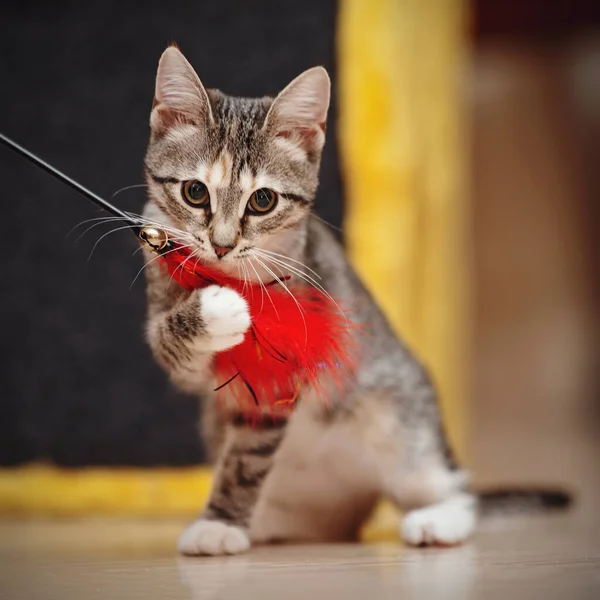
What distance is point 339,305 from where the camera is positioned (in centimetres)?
81

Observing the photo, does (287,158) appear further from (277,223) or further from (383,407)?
(383,407)

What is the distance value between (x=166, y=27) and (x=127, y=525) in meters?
0.74

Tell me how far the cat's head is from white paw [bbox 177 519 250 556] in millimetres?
321

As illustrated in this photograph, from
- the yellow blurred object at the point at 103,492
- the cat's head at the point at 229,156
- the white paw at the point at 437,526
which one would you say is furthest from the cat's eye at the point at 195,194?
the yellow blurred object at the point at 103,492

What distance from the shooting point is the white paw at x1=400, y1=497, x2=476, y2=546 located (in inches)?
34.1

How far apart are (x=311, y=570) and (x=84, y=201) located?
529mm

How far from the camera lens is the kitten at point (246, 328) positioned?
0.69 meters

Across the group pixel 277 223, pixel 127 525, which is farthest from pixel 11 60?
pixel 127 525

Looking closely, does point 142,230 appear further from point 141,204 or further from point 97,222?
point 97,222

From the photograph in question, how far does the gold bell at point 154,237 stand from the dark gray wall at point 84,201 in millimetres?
230

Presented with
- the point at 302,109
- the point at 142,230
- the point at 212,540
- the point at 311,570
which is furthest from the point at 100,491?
the point at 302,109

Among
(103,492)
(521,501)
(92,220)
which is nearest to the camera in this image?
(92,220)

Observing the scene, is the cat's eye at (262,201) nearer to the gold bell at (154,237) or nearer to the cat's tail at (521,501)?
the gold bell at (154,237)

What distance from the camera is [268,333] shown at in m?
0.71
